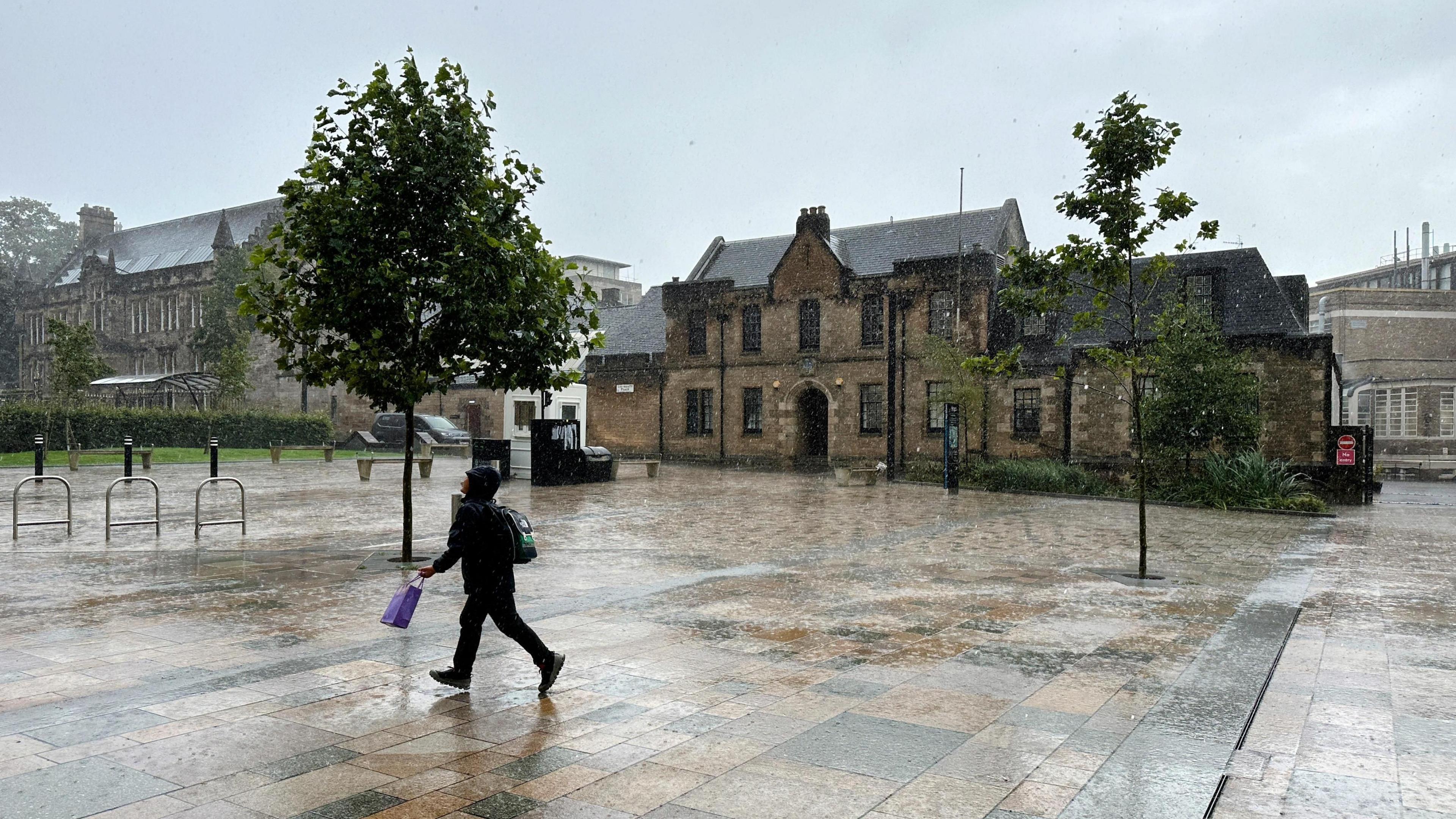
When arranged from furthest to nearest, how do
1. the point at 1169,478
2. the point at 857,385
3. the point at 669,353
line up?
1. the point at 669,353
2. the point at 857,385
3. the point at 1169,478

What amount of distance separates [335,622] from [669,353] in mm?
31354

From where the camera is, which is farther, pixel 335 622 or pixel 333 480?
pixel 333 480

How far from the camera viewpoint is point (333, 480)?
2595cm

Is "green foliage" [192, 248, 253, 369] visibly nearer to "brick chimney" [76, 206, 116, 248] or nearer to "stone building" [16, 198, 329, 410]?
"stone building" [16, 198, 329, 410]

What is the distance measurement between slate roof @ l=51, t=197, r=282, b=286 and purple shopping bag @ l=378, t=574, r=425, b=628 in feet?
186

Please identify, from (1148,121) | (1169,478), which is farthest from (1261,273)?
(1148,121)

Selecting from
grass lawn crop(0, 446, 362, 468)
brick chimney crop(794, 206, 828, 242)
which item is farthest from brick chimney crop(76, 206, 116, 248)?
brick chimney crop(794, 206, 828, 242)

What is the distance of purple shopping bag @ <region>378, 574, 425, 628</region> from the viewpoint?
21.0 feet

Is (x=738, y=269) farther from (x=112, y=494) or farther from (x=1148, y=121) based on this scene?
(x=1148, y=121)

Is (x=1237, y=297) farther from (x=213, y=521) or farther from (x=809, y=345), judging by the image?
(x=213, y=521)

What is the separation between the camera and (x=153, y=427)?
126 ft

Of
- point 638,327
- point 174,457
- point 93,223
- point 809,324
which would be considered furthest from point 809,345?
point 93,223

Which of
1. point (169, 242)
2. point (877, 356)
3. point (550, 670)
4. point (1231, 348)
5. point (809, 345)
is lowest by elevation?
point (550, 670)

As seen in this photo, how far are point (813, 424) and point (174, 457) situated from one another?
22.3 meters
